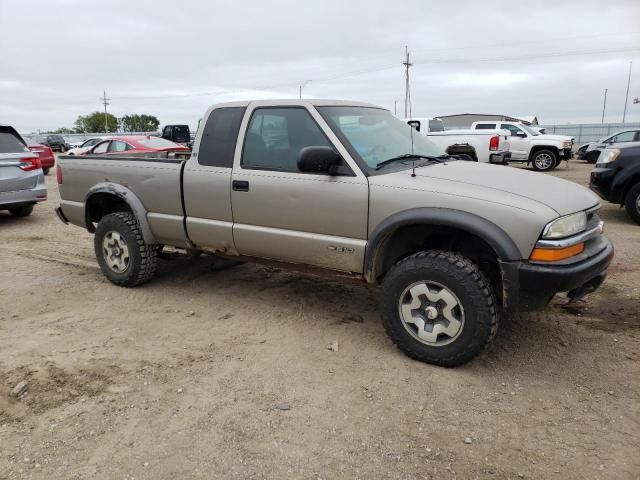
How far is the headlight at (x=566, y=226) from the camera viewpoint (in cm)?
311

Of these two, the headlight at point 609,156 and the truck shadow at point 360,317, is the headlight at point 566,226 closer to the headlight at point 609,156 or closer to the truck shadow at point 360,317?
the truck shadow at point 360,317

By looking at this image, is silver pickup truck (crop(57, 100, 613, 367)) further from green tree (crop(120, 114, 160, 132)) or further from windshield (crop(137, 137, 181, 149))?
green tree (crop(120, 114, 160, 132))

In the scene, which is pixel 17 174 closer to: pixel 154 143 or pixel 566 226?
pixel 154 143

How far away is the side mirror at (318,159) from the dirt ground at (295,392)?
133 centimetres

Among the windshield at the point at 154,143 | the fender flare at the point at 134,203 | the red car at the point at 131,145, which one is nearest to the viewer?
the fender flare at the point at 134,203

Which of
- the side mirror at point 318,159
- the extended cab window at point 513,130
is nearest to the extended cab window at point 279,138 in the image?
→ the side mirror at point 318,159

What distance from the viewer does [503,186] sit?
3.42m

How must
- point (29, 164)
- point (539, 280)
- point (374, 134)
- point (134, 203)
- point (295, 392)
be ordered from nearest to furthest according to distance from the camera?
point (539, 280), point (295, 392), point (374, 134), point (134, 203), point (29, 164)

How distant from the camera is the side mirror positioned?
3.60 meters

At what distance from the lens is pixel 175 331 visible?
417 centimetres

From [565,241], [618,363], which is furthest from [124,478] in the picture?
[618,363]

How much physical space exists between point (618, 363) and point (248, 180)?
119 inches

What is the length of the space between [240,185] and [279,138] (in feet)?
1.64

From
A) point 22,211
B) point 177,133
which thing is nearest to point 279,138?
point 22,211
